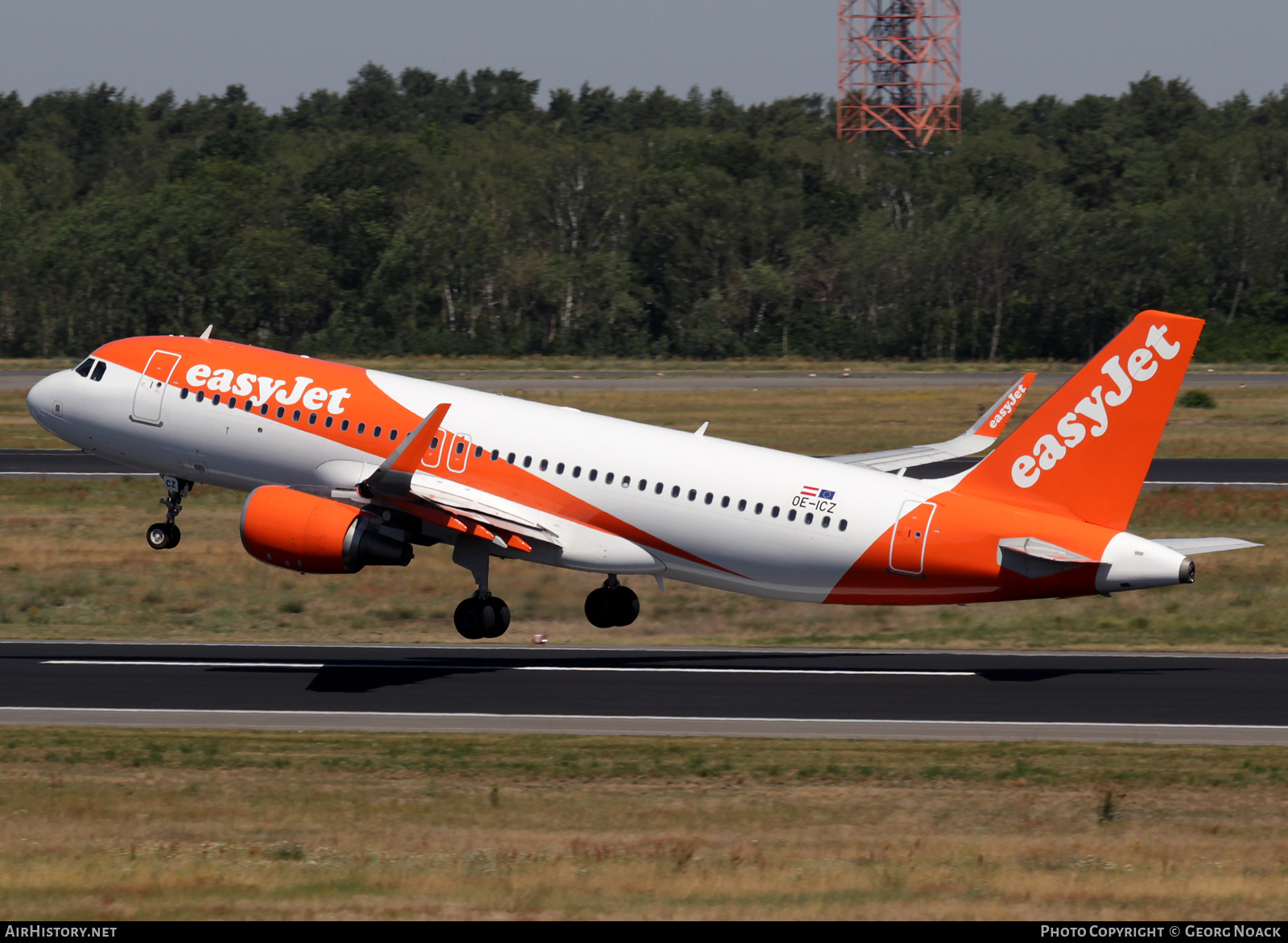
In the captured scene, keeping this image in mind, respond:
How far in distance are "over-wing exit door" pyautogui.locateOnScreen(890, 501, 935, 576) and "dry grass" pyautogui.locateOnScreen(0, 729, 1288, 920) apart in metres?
6.40

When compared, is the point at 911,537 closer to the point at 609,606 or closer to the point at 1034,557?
the point at 1034,557

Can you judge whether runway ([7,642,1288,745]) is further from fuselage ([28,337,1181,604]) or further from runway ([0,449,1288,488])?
runway ([0,449,1288,488])

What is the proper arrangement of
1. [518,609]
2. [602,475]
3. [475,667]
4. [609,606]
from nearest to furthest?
[602,475], [475,667], [609,606], [518,609]

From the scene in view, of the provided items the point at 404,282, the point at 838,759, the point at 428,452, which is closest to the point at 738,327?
the point at 404,282

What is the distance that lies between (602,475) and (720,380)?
73309 millimetres

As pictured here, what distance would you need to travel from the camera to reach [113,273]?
13000 cm

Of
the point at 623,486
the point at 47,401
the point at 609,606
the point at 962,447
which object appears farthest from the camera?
the point at 47,401

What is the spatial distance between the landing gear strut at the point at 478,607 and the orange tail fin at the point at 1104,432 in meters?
12.2

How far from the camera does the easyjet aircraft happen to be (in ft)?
112

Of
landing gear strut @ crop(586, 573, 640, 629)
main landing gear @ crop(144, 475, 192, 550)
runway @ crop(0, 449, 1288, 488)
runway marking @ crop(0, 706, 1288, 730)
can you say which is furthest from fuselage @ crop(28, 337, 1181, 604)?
runway @ crop(0, 449, 1288, 488)

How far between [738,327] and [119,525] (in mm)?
87811

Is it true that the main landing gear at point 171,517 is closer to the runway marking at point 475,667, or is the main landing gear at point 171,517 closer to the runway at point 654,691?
the runway at point 654,691

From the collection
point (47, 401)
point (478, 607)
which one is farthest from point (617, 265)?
point (478, 607)

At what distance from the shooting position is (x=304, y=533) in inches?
1406
